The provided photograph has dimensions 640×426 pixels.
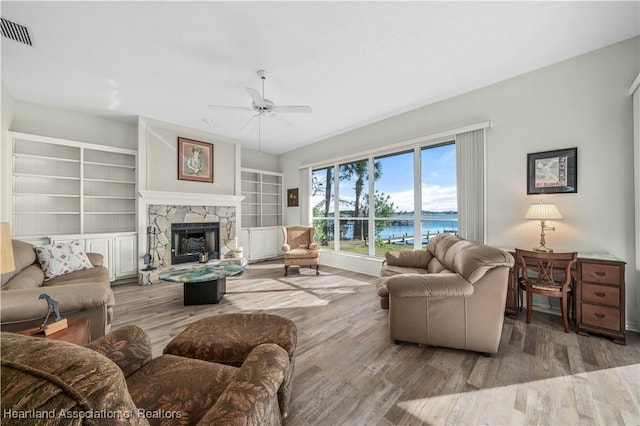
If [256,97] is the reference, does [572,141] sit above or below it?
below

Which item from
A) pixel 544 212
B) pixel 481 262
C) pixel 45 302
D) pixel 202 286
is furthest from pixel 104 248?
pixel 544 212

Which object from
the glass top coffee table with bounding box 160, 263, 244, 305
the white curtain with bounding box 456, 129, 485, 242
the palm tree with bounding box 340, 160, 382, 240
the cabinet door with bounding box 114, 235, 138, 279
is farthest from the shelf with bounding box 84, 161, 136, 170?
the white curtain with bounding box 456, 129, 485, 242

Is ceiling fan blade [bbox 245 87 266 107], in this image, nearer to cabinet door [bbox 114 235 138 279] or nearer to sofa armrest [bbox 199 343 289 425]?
sofa armrest [bbox 199 343 289 425]

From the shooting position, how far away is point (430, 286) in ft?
6.93

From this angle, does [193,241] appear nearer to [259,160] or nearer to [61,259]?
[61,259]

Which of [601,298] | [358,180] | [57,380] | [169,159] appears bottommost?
[601,298]

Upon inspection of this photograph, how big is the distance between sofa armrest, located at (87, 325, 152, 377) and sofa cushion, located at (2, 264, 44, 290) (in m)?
2.11

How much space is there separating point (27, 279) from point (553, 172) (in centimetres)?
587

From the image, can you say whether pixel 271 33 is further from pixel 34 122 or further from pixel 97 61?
pixel 34 122

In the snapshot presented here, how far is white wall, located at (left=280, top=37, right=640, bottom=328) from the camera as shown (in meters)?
2.56

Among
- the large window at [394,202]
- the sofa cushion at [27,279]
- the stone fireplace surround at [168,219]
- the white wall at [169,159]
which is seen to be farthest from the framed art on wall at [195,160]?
the large window at [394,202]

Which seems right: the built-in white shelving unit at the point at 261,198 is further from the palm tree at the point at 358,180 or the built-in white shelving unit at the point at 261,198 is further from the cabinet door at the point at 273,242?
the palm tree at the point at 358,180

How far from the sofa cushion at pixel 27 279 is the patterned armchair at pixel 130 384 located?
2146mm

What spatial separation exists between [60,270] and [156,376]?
302 centimetres
